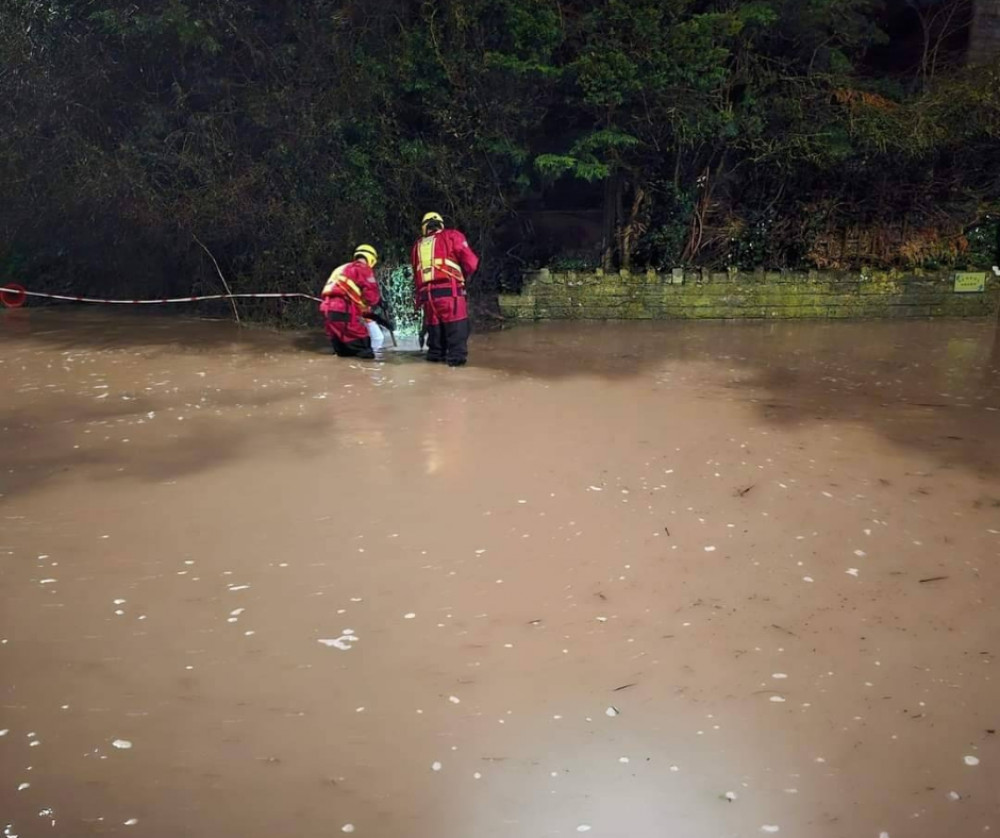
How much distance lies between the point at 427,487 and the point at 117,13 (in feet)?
29.3

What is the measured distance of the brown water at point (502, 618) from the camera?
2629 millimetres

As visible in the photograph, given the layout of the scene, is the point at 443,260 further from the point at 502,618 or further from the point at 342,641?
the point at 342,641

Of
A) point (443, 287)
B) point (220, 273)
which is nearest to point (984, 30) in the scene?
point (443, 287)

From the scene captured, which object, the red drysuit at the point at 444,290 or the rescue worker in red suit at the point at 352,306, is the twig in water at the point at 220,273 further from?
the red drysuit at the point at 444,290

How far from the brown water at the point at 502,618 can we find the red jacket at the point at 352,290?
2.29 meters

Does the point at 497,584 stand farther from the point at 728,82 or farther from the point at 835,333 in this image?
the point at 728,82

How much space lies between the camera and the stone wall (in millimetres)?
11617

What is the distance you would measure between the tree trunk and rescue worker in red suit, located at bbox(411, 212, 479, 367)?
821 cm

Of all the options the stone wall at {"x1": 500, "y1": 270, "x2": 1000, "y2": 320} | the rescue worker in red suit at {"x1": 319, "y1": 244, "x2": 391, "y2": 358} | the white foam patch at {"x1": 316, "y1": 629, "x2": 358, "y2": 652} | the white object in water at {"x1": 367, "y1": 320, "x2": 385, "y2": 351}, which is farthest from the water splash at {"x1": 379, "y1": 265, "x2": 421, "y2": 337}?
the white foam patch at {"x1": 316, "y1": 629, "x2": 358, "y2": 652}

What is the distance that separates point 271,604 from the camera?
3738 millimetres

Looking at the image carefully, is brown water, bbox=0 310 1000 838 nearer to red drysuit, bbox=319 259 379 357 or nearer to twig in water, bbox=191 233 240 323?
red drysuit, bbox=319 259 379 357

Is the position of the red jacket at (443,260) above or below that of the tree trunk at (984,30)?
below

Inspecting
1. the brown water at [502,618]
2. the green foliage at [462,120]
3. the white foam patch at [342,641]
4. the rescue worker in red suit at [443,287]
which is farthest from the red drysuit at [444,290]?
the white foam patch at [342,641]

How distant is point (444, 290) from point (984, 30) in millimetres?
8921
